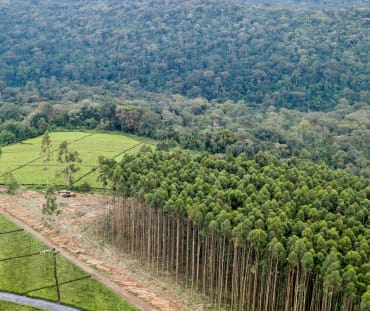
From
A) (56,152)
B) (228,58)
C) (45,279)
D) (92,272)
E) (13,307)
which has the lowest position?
(56,152)

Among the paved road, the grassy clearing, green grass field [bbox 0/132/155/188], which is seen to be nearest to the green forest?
green grass field [bbox 0/132/155/188]

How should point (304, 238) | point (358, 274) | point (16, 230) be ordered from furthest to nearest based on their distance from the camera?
1. point (16, 230)
2. point (304, 238)
3. point (358, 274)

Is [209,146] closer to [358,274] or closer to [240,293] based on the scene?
[240,293]

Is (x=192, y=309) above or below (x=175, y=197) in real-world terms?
below

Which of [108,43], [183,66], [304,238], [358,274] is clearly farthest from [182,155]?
[108,43]

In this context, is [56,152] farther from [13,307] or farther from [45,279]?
[13,307]

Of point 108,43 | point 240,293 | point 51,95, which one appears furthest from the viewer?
point 108,43

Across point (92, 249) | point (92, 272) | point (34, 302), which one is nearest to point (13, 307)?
point (34, 302)
